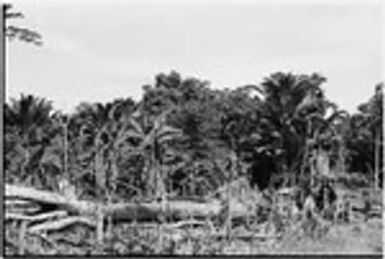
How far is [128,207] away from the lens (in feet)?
20.7

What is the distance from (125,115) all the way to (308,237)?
919cm

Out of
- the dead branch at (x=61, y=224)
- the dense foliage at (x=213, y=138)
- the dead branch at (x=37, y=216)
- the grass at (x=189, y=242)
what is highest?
the dense foliage at (x=213, y=138)

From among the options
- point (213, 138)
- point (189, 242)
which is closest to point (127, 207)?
point (189, 242)

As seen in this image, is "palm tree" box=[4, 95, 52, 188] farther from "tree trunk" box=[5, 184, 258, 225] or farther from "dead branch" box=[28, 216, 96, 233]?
"dead branch" box=[28, 216, 96, 233]

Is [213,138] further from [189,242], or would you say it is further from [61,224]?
[189,242]

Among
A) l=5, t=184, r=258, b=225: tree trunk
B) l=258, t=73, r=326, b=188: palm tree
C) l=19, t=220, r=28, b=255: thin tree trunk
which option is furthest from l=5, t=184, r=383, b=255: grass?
l=258, t=73, r=326, b=188: palm tree

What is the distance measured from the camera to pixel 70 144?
1393cm

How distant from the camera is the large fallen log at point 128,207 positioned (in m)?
5.63

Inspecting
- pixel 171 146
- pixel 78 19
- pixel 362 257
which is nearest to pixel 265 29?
pixel 78 19

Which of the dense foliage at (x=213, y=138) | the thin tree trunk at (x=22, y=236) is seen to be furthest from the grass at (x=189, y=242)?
the dense foliage at (x=213, y=138)

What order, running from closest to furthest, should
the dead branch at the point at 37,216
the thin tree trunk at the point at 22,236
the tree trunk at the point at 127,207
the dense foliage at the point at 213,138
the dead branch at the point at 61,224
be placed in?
the thin tree trunk at the point at 22,236 < the dead branch at the point at 37,216 < the dead branch at the point at 61,224 < the tree trunk at the point at 127,207 < the dense foliage at the point at 213,138

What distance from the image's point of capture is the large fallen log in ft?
18.5

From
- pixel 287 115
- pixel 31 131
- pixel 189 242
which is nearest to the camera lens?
pixel 189 242

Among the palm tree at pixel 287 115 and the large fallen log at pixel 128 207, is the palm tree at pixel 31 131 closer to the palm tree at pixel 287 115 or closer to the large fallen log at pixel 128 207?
the palm tree at pixel 287 115
